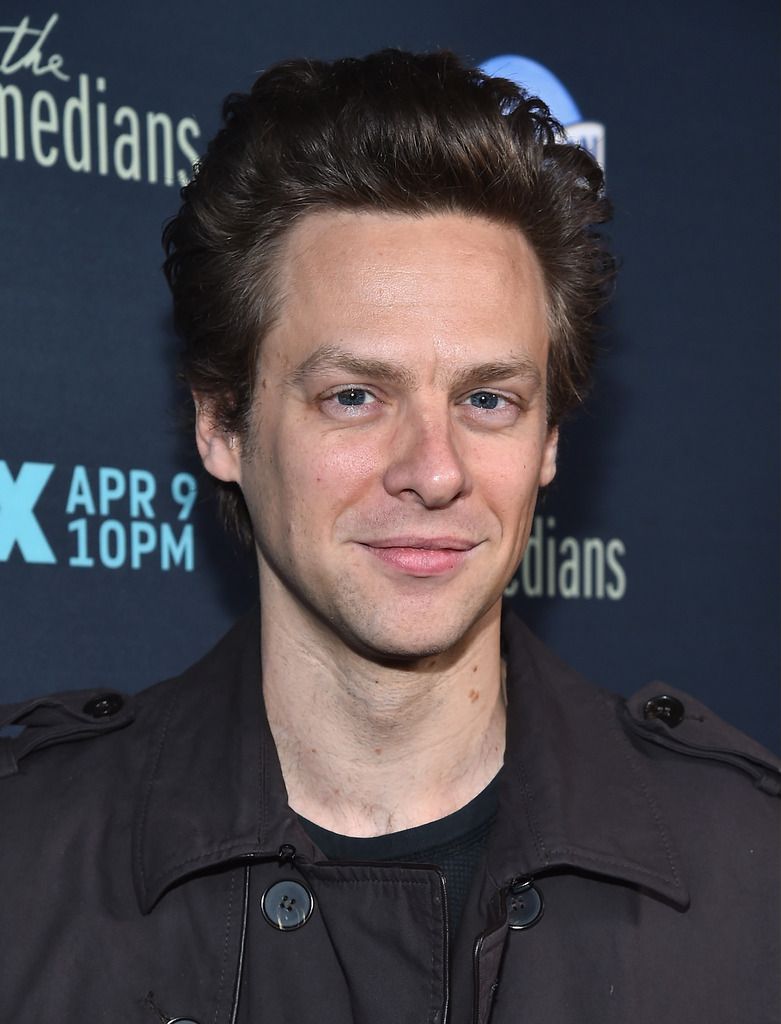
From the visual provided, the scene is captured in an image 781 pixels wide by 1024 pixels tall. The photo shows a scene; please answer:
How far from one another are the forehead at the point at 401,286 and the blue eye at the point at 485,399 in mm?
67

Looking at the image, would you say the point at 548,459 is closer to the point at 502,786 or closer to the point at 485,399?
the point at 485,399

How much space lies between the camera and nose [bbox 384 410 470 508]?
1669 millimetres

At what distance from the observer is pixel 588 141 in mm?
2559

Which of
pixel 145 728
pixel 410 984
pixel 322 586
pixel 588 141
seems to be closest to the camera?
pixel 410 984

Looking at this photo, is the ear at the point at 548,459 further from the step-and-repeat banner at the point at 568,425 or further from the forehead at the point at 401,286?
the step-and-repeat banner at the point at 568,425

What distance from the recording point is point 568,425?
2.54 meters

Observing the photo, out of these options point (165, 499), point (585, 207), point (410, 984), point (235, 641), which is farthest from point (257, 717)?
point (585, 207)

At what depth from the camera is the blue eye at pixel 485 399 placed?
1.81 meters

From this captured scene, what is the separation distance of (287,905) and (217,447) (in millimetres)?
629

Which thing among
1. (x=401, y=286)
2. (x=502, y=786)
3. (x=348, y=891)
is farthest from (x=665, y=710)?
(x=401, y=286)

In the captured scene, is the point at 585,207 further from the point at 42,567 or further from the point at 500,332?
the point at 42,567

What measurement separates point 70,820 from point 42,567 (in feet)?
1.54

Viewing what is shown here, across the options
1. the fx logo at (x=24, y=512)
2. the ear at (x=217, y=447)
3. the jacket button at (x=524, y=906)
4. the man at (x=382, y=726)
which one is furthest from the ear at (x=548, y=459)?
the fx logo at (x=24, y=512)

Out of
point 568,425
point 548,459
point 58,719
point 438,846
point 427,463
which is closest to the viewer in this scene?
point 427,463
